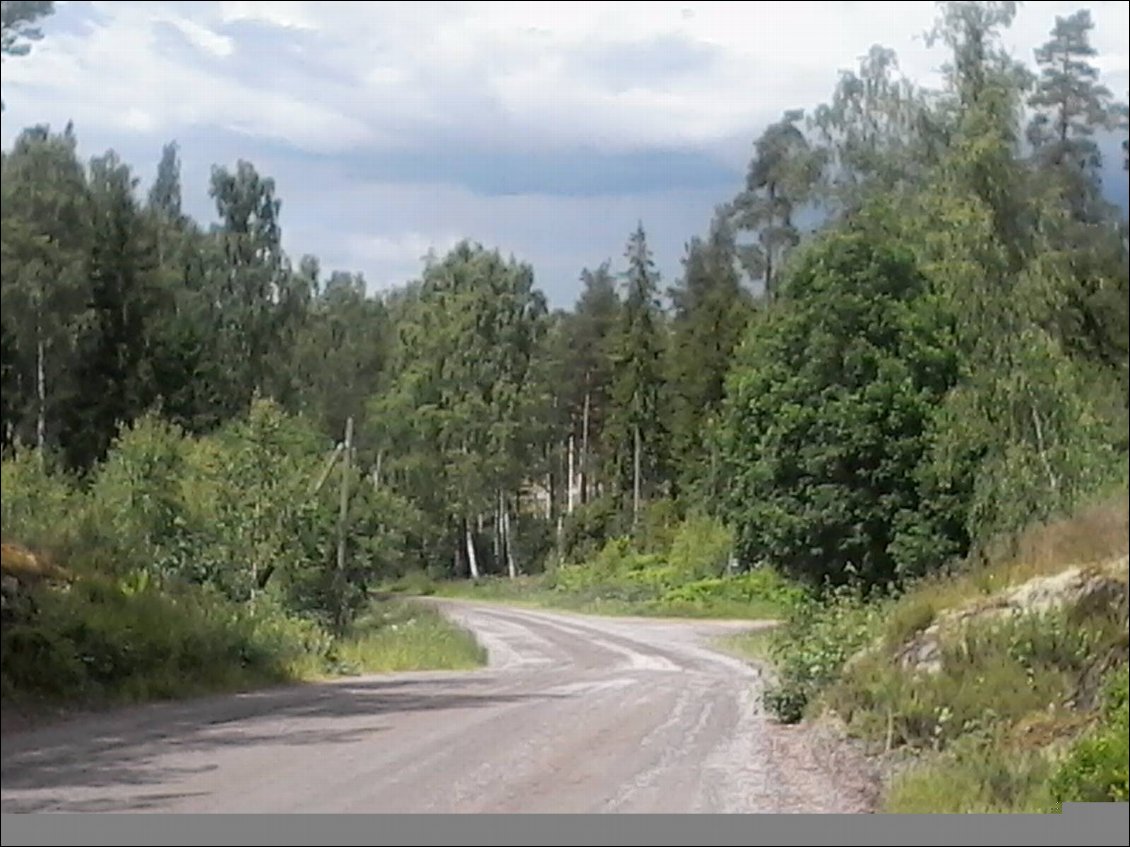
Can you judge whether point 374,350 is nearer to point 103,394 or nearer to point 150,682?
point 103,394

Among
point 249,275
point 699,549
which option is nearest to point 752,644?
point 699,549

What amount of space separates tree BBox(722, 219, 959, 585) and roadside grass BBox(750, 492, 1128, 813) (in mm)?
342

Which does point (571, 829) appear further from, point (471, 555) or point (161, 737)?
point (471, 555)

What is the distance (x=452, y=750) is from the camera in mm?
9242

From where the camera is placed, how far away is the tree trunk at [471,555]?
9.18 m

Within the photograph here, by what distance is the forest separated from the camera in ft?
21.2

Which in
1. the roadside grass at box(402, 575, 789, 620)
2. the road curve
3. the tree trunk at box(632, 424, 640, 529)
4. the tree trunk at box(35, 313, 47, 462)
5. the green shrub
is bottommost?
the road curve

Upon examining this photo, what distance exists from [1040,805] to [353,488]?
3676 mm

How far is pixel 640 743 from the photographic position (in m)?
9.95

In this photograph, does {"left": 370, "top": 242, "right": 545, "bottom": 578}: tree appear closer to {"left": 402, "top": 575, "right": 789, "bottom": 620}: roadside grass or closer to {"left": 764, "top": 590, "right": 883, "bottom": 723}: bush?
{"left": 402, "top": 575, "right": 789, "bottom": 620}: roadside grass

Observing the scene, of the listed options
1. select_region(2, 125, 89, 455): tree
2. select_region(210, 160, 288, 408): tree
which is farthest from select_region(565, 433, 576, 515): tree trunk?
select_region(2, 125, 89, 455): tree

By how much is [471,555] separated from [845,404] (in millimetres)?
2619

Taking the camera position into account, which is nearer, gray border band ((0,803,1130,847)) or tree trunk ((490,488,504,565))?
gray border band ((0,803,1130,847))

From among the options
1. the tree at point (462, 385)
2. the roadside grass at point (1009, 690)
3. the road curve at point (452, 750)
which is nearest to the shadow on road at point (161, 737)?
the road curve at point (452, 750)
